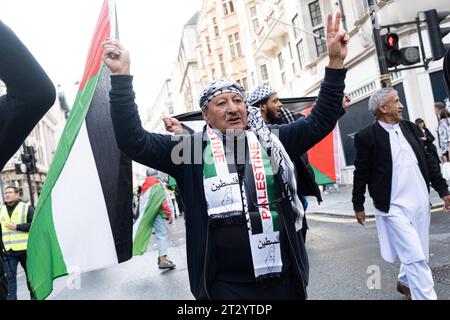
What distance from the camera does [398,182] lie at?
402 centimetres

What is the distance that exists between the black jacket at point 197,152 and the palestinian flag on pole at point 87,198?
2.24 ft

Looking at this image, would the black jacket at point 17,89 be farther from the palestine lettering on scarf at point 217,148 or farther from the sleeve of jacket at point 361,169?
the sleeve of jacket at point 361,169

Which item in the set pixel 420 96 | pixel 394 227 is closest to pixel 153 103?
pixel 420 96

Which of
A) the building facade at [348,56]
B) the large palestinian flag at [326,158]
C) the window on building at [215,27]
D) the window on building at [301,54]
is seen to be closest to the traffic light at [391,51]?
the building facade at [348,56]

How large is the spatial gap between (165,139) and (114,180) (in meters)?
0.76

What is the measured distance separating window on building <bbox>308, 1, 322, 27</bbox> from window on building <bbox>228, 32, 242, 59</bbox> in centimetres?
2800

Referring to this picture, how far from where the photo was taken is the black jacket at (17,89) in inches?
55.2

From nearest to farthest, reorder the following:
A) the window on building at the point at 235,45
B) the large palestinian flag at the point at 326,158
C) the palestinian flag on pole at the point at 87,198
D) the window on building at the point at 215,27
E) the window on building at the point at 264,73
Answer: the palestinian flag on pole at the point at 87,198 < the large palestinian flag at the point at 326,158 < the window on building at the point at 264,73 < the window on building at the point at 235,45 < the window on building at the point at 215,27

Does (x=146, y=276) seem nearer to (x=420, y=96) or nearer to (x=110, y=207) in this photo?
(x=110, y=207)

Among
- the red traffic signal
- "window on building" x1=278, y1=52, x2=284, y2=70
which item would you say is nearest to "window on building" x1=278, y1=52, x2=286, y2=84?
"window on building" x1=278, y1=52, x2=284, y2=70

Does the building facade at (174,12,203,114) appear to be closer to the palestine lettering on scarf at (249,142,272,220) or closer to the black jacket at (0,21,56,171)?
the palestine lettering on scarf at (249,142,272,220)

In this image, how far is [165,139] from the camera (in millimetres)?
2512

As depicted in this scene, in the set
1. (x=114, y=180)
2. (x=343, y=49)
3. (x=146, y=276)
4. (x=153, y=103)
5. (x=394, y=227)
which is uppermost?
(x=153, y=103)

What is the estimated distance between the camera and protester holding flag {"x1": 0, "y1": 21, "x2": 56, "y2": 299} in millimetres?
1403
